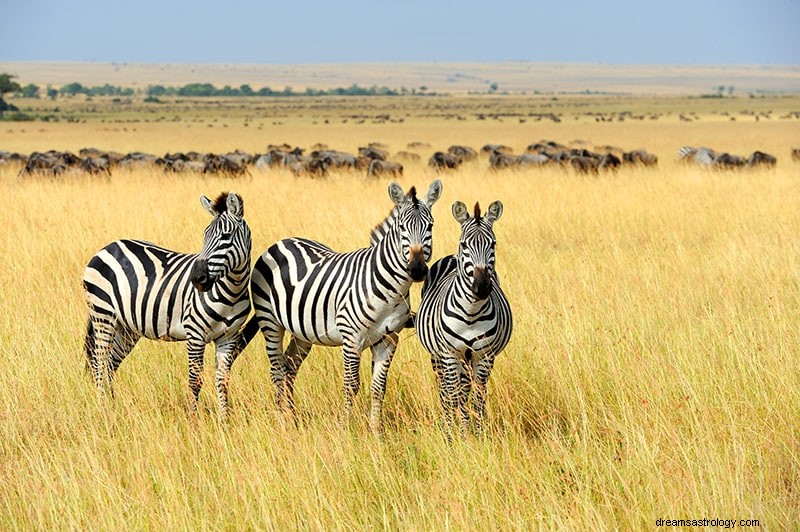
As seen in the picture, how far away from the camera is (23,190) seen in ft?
59.9

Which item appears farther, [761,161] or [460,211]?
[761,161]

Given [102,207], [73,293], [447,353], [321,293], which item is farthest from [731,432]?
[102,207]

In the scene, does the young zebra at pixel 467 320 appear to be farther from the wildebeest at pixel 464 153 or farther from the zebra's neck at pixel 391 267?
the wildebeest at pixel 464 153

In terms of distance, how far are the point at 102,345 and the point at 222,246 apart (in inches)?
58.0

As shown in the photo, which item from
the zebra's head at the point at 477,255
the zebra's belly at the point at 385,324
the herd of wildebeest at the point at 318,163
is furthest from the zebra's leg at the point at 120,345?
the herd of wildebeest at the point at 318,163

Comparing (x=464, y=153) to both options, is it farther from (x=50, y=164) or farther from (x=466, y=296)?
(x=466, y=296)

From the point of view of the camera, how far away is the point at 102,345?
650cm

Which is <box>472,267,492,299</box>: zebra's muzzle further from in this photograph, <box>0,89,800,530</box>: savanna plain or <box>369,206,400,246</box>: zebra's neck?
<box>0,89,800,530</box>: savanna plain

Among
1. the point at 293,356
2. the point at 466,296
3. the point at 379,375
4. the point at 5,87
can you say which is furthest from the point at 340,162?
the point at 5,87

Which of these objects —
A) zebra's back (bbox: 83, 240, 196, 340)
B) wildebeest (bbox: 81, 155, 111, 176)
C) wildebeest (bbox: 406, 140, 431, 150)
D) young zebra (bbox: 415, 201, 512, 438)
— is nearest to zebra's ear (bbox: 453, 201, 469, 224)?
young zebra (bbox: 415, 201, 512, 438)

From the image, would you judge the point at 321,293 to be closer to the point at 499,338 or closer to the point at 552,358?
the point at 499,338

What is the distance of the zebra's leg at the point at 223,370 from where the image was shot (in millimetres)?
5969

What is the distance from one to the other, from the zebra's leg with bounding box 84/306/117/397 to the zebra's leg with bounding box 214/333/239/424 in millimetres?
924

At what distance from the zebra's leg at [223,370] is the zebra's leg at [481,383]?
162 cm
